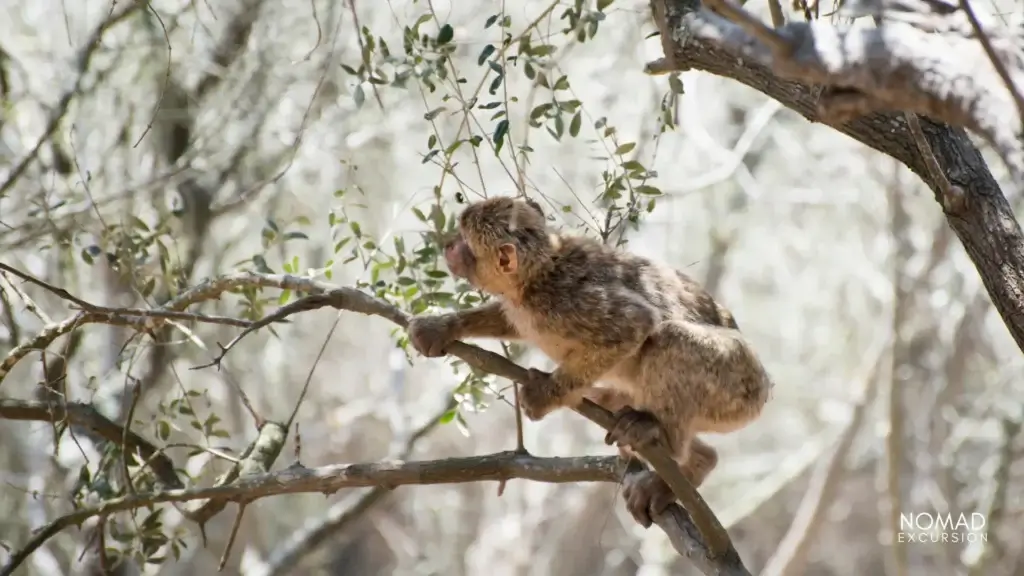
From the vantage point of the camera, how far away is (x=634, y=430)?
332 cm

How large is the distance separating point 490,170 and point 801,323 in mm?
4072

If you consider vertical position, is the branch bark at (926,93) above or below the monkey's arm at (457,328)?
below

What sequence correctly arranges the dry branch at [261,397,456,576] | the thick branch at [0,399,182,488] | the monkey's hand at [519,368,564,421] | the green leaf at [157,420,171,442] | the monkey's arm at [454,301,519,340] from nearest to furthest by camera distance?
the monkey's hand at [519,368,564,421], the thick branch at [0,399,182,488], the monkey's arm at [454,301,519,340], the green leaf at [157,420,171,442], the dry branch at [261,397,456,576]

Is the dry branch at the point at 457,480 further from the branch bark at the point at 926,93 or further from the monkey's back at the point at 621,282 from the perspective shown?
the branch bark at the point at 926,93

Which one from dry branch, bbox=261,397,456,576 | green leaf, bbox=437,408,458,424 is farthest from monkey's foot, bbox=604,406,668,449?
dry branch, bbox=261,397,456,576

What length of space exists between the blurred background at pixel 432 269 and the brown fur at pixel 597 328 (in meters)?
0.24

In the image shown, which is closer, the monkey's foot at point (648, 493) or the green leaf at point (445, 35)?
the monkey's foot at point (648, 493)

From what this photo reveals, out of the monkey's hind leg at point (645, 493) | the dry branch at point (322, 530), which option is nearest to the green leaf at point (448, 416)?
the monkey's hind leg at point (645, 493)

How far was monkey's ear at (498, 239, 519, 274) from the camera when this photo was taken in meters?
3.59

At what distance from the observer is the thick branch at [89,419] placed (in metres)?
3.54

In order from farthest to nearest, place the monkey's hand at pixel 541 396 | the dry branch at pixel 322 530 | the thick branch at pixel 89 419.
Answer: the dry branch at pixel 322 530
the thick branch at pixel 89 419
the monkey's hand at pixel 541 396

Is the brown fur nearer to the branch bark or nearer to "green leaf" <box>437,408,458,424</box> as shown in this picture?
"green leaf" <box>437,408,458,424</box>

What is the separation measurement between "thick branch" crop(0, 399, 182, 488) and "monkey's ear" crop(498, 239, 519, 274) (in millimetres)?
1262

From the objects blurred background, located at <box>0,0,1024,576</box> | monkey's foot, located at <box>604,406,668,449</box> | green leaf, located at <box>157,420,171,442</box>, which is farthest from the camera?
blurred background, located at <box>0,0,1024,576</box>
